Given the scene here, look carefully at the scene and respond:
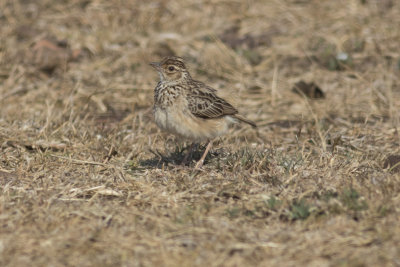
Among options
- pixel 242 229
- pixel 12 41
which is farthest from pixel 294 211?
pixel 12 41

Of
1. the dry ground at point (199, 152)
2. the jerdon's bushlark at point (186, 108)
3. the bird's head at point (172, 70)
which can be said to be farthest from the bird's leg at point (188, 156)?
the bird's head at point (172, 70)

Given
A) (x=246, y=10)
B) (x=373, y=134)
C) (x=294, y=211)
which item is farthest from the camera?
(x=246, y=10)

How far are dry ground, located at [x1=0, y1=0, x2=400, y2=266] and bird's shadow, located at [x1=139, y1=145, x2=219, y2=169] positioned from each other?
57 millimetres

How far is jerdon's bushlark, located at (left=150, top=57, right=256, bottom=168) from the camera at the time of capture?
7086 mm

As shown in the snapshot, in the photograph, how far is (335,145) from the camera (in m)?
7.89

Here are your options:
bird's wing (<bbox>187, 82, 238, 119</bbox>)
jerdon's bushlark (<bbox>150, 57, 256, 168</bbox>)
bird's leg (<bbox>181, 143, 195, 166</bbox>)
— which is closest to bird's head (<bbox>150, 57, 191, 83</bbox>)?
jerdon's bushlark (<bbox>150, 57, 256, 168</bbox>)

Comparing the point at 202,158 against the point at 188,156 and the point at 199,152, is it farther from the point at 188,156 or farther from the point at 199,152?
the point at 199,152

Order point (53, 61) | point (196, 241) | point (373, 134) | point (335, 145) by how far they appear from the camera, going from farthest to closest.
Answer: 1. point (53, 61)
2. point (373, 134)
3. point (335, 145)
4. point (196, 241)

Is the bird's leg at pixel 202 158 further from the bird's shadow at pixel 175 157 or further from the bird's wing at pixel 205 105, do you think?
the bird's wing at pixel 205 105

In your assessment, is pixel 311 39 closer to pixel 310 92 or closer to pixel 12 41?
pixel 310 92

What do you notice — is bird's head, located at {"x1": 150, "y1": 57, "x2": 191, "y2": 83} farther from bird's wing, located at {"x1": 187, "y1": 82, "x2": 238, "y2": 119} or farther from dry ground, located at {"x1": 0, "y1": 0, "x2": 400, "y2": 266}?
dry ground, located at {"x1": 0, "y1": 0, "x2": 400, "y2": 266}

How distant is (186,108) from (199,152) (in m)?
0.81

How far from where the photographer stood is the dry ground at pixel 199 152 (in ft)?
16.2

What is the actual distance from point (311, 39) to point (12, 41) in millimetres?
6774
